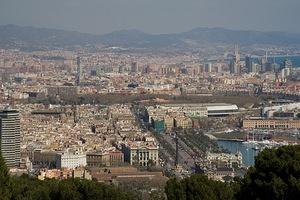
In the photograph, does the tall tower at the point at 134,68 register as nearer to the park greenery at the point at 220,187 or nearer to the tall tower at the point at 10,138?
the tall tower at the point at 10,138

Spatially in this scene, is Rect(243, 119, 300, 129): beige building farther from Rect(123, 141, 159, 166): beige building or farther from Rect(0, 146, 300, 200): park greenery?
Rect(0, 146, 300, 200): park greenery

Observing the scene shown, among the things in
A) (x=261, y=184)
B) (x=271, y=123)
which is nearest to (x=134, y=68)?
(x=271, y=123)

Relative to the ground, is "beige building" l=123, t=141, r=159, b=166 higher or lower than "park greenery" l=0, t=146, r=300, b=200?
lower

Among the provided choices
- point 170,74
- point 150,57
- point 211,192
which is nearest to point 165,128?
point 211,192

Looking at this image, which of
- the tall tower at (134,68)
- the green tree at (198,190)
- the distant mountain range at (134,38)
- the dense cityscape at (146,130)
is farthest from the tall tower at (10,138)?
the distant mountain range at (134,38)

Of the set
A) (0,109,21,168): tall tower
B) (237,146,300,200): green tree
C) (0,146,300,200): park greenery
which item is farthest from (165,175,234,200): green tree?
(0,109,21,168): tall tower

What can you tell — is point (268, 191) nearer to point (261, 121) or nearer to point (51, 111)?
point (261, 121)
